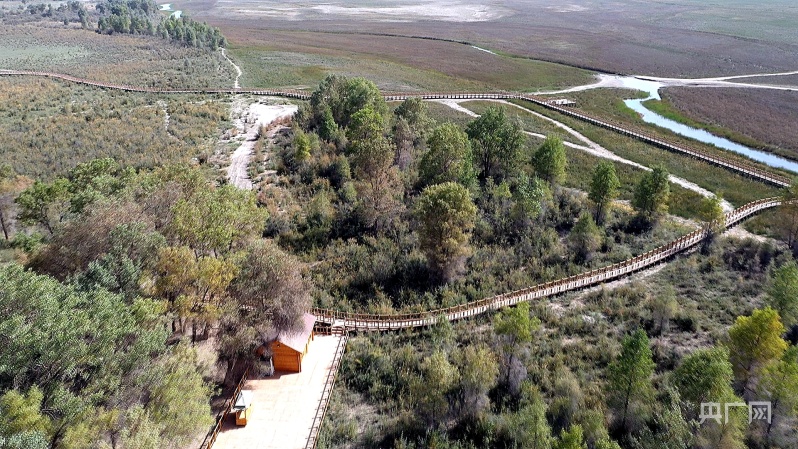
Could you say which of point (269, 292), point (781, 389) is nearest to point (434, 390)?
point (269, 292)

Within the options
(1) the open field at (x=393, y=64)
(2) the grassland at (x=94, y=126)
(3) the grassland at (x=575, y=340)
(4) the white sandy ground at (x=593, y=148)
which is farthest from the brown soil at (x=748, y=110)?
(2) the grassland at (x=94, y=126)

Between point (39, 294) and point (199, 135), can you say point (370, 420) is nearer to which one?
point (39, 294)

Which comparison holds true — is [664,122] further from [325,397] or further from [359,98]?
[325,397]

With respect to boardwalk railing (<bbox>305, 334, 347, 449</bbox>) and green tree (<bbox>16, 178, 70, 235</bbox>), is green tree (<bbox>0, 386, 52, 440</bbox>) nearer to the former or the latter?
boardwalk railing (<bbox>305, 334, 347, 449</bbox>)

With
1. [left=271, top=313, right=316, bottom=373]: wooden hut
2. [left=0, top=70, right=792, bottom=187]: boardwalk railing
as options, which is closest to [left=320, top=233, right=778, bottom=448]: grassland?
[left=271, top=313, right=316, bottom=373]: wooden hut

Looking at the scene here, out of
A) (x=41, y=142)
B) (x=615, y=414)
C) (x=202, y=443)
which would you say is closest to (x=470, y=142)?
(x=615, y=414)

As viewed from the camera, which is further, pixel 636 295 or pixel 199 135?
pixel 199 135
